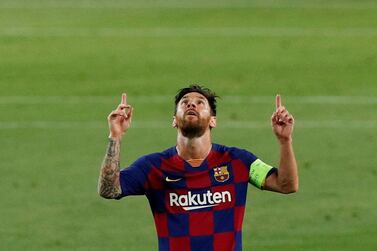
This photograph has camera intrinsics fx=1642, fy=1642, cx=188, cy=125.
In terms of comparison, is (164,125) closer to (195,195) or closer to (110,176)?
(195,195)

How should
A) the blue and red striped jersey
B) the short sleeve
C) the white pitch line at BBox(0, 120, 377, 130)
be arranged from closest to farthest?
the blue and red striped jersey < the short sleeve < the white pitch line at BBox(0, 120, 377, 130)

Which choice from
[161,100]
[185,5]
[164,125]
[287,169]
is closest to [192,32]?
[185,5]

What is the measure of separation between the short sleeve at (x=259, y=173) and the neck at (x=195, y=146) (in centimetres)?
30

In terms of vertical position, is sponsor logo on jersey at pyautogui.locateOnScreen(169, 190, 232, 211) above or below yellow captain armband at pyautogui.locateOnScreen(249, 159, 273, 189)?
below

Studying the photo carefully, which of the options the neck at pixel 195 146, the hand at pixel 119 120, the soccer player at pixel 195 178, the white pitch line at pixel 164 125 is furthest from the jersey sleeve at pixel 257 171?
the white pitch line at pixel 164 125

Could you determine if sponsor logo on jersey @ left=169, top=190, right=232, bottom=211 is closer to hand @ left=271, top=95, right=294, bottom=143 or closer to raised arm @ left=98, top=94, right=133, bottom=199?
raised arm @ left=98, top=94, right=133, bottom=199

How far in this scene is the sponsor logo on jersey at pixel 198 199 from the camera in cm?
993

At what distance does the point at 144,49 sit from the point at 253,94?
4.13 meters

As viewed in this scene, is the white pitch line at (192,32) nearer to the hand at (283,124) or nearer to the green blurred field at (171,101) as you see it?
the green blurred field at (171,101)

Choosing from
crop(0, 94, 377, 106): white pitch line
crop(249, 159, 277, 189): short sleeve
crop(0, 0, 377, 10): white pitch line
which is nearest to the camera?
crop(249, 159, 277, 189): short sleeve

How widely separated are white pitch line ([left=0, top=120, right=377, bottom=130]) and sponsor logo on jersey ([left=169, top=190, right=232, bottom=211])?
10.9 m

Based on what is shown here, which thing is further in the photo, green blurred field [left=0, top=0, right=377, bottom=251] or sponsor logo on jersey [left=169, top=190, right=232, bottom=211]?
green blurred field [left=0, top=0, right=377, bottom=251]

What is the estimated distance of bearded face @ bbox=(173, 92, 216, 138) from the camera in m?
9.85

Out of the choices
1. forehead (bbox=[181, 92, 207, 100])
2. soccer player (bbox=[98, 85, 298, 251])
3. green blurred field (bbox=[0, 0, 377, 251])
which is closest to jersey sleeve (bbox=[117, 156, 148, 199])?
soccer player (bbox=[98, 85, 298, 251])
